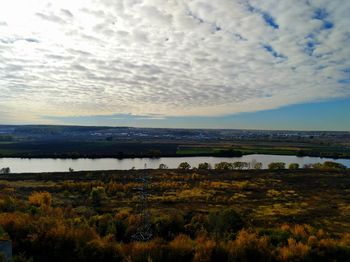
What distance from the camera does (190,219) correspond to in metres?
16.7

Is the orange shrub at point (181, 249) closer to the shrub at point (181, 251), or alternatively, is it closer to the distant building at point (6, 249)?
the shrub at point (181, 251)

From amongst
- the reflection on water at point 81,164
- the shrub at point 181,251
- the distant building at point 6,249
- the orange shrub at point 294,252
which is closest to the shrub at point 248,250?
the orange shrub at point 294,252

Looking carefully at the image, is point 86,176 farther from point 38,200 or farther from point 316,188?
point 316,188

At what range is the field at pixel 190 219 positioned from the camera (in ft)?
32.4

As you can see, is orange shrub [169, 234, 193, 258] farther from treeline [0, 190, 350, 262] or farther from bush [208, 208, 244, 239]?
Result: bush [208, 208, 244, 239]

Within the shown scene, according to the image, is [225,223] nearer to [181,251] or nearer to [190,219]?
[190,219]

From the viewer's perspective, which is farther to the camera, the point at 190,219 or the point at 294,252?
the point at 190,219

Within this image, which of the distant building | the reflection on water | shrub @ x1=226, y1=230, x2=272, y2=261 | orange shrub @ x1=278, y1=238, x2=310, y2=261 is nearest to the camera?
the distant building

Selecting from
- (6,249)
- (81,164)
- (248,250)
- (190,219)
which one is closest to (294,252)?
(248,250)

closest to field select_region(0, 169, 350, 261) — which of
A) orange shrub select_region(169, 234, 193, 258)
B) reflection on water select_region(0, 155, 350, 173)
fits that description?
orange shrub select_region(169, 234, 193, 258)

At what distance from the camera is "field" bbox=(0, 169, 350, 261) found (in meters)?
9.87

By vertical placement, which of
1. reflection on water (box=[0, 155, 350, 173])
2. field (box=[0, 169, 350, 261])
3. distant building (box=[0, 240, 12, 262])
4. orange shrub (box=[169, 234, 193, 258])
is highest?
distant building (box=[0, 240, 12, 262])

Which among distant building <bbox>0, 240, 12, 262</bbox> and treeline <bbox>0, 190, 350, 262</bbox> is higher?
distant building <bbox>0, 240, 12, 262</bbox>

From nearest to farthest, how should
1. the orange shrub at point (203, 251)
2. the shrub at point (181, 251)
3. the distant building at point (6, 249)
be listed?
the distant building at point (6, 249) → the orange shrub at point (203, 251) → the shrub at point (181, 251)
